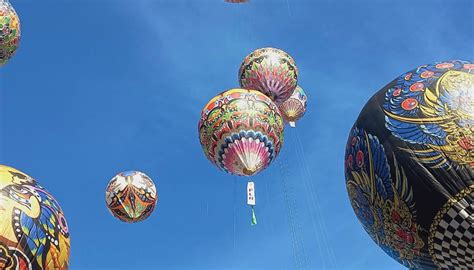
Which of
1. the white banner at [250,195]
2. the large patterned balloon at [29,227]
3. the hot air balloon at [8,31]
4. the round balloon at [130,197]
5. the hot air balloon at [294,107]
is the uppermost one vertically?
the hot air balloon at [294,107]

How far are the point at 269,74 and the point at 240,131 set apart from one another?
2240mm

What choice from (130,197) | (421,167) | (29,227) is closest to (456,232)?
(421,167)

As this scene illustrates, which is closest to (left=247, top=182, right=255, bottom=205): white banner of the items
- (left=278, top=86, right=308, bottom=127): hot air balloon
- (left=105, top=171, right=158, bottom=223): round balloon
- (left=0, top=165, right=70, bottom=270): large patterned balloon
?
(left=278, top=86, right=308, bottom=127): hot air balloon

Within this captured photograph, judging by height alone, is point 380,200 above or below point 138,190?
below

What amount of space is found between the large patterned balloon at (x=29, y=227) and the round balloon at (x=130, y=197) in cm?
763

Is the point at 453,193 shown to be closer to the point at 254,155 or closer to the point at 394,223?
the point at 394,223

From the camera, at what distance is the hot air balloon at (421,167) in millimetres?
5406

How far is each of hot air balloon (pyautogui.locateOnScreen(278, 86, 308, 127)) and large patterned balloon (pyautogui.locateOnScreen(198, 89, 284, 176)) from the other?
3.07 meters

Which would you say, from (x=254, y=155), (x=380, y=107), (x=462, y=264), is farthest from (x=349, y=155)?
(x=254, y=155)

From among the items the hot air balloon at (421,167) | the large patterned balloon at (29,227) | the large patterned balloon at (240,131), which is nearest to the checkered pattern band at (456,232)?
the hot air balloon at (421,167)

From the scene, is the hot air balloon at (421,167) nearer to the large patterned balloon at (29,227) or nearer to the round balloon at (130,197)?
the large patterned balloon at (29,227)

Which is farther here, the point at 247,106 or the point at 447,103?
the point at 247,106

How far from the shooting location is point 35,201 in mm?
5059

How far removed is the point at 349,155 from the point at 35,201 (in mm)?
3420
